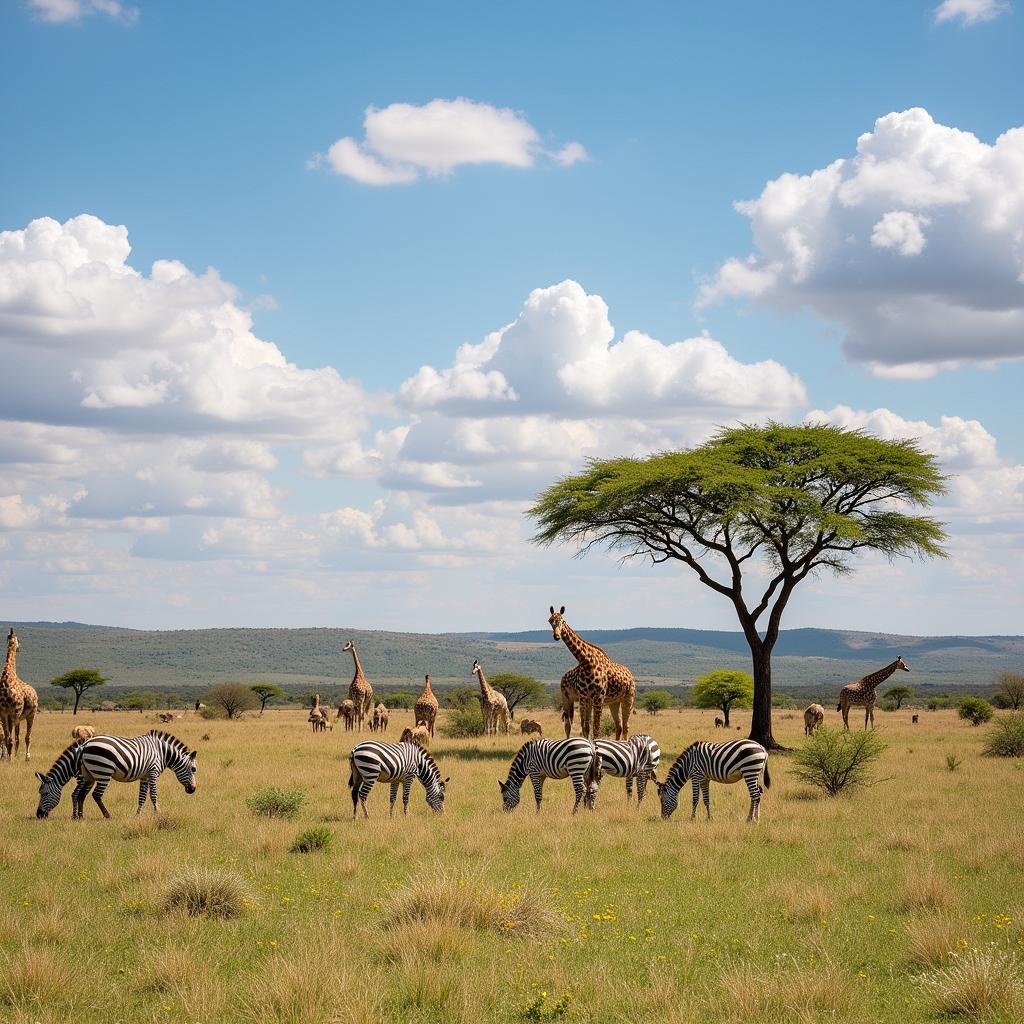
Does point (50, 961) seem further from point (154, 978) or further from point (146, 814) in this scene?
point (146, 814)

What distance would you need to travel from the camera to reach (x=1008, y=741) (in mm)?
31391

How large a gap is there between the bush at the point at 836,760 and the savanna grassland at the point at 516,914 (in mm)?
1444

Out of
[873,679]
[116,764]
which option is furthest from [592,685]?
[873,679]

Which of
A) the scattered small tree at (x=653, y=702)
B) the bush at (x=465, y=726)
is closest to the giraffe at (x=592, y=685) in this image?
the bush at (x=465, y=726)

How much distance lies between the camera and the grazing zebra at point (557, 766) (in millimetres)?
19547

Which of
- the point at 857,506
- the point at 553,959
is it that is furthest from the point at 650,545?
the point at 553,959

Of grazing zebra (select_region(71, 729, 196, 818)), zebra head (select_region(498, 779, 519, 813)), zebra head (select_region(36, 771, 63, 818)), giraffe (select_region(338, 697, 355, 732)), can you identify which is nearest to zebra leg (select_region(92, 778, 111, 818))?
grazing zebra (select_region(71, 729, 196, 818))

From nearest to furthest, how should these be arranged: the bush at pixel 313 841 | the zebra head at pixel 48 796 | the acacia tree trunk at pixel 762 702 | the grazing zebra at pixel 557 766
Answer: the bush at pixel 313 841 < the zebra head at pixel 48 796 < the grazing zebra at pixel 557 766 < the acacia tree trunk at pixel 762 702

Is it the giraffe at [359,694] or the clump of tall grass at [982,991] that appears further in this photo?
the giraffe at [359,694]

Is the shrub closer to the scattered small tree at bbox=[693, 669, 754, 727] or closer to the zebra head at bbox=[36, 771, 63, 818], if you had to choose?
the zebra head at bbox=[36, 771, 63, 818]

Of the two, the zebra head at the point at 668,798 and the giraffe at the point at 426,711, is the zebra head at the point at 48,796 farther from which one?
the giraffe at the point at 426,711

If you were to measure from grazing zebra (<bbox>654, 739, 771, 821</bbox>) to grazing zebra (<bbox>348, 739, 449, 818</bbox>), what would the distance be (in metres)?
4.19

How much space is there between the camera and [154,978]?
29.8 ft

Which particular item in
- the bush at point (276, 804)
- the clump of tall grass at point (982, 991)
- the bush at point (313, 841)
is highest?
the clump of tall grass at point (982, 991)
